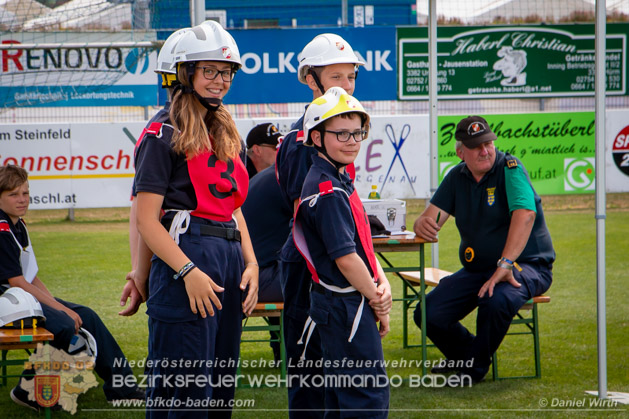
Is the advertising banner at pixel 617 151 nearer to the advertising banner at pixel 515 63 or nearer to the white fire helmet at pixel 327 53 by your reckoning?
the advertising banner at pixel 515 63

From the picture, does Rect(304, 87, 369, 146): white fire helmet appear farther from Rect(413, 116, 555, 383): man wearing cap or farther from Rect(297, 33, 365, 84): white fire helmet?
Rect(413, 116, 555, 383): man wearing cap

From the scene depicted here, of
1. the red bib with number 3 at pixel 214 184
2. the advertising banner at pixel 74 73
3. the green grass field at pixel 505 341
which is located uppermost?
the advertising banner at pixel 74 73

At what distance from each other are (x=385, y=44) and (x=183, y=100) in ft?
42.3

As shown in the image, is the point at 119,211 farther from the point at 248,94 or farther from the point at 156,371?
the point at 156,371

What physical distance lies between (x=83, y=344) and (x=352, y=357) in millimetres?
2414

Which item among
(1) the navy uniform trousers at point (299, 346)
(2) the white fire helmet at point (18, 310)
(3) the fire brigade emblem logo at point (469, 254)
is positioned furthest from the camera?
(3) the fire brigade emblem logo at point (469, 254)

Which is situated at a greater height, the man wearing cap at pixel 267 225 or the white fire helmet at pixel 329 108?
the white fire helmet at pixel 329 108

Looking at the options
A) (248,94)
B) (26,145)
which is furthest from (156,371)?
(248,94)

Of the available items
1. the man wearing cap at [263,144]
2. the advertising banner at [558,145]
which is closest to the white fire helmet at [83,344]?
the man wearing cap at [263,144]

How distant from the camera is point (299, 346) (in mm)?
3926

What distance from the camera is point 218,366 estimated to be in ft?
10.7

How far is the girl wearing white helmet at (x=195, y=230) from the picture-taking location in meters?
3.06

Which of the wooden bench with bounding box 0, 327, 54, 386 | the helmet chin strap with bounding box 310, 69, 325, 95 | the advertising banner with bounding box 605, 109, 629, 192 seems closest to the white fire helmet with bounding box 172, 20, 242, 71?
the helmet chin strap with bounding box 310, 69, 325, 95

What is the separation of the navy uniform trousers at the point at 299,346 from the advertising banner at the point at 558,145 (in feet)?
38.9
